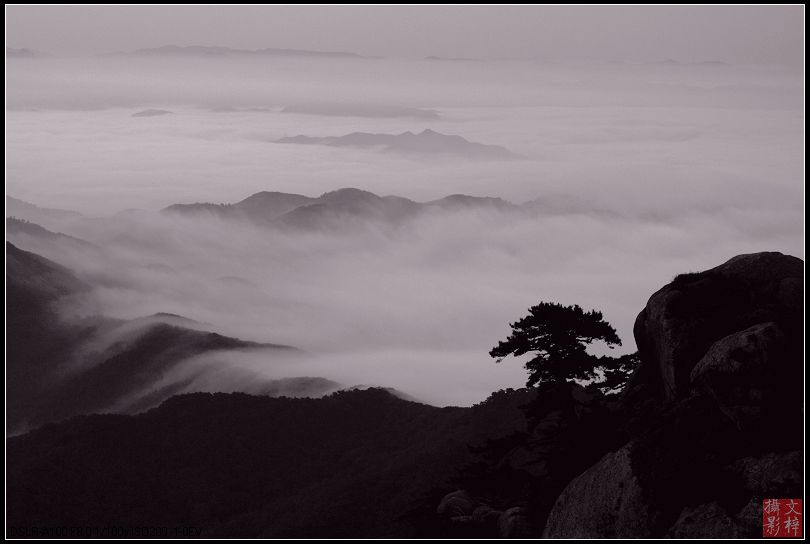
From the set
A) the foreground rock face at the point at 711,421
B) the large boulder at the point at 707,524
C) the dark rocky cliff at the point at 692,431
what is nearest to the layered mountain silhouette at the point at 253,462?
the dark rocky cliff at the point at 692,431

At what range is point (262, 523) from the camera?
80625 millimetres

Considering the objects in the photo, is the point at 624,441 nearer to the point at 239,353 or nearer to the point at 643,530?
the point at 643,530

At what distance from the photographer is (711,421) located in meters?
30.1

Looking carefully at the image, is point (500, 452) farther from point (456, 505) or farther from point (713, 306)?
point (713, 306)

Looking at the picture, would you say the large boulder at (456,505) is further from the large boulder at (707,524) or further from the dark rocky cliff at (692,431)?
the large boulder at (707,524)

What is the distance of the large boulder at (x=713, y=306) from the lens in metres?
33.2

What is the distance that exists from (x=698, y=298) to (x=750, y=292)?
1.97 metres

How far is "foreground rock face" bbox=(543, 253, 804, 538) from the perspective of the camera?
94.1ft

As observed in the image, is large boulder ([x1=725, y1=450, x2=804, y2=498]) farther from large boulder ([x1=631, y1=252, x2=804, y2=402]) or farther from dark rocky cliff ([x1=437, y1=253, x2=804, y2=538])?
large boulder ([x1=631, y1=252, x2=804, y2=402])

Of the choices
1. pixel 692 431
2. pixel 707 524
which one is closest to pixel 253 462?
pixel 692 431

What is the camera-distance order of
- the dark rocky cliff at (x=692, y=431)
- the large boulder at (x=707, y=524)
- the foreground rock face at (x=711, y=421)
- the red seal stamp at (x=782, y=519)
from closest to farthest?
the red seal stamp at (x=782, y=519)
the large boulder at (x=707, y=524)
the foreground rock face at (x=711, y=421)
the dark rocky cliff at (x=692, y=431)

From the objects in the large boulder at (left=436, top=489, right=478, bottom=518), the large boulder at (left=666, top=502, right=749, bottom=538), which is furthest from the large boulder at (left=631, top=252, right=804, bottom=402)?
the large boulder at (left=436, top=489, right=478, bottom=518)

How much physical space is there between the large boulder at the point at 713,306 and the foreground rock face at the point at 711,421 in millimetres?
41

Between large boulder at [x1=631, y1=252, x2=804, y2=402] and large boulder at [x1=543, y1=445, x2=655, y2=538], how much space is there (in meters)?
3.56
